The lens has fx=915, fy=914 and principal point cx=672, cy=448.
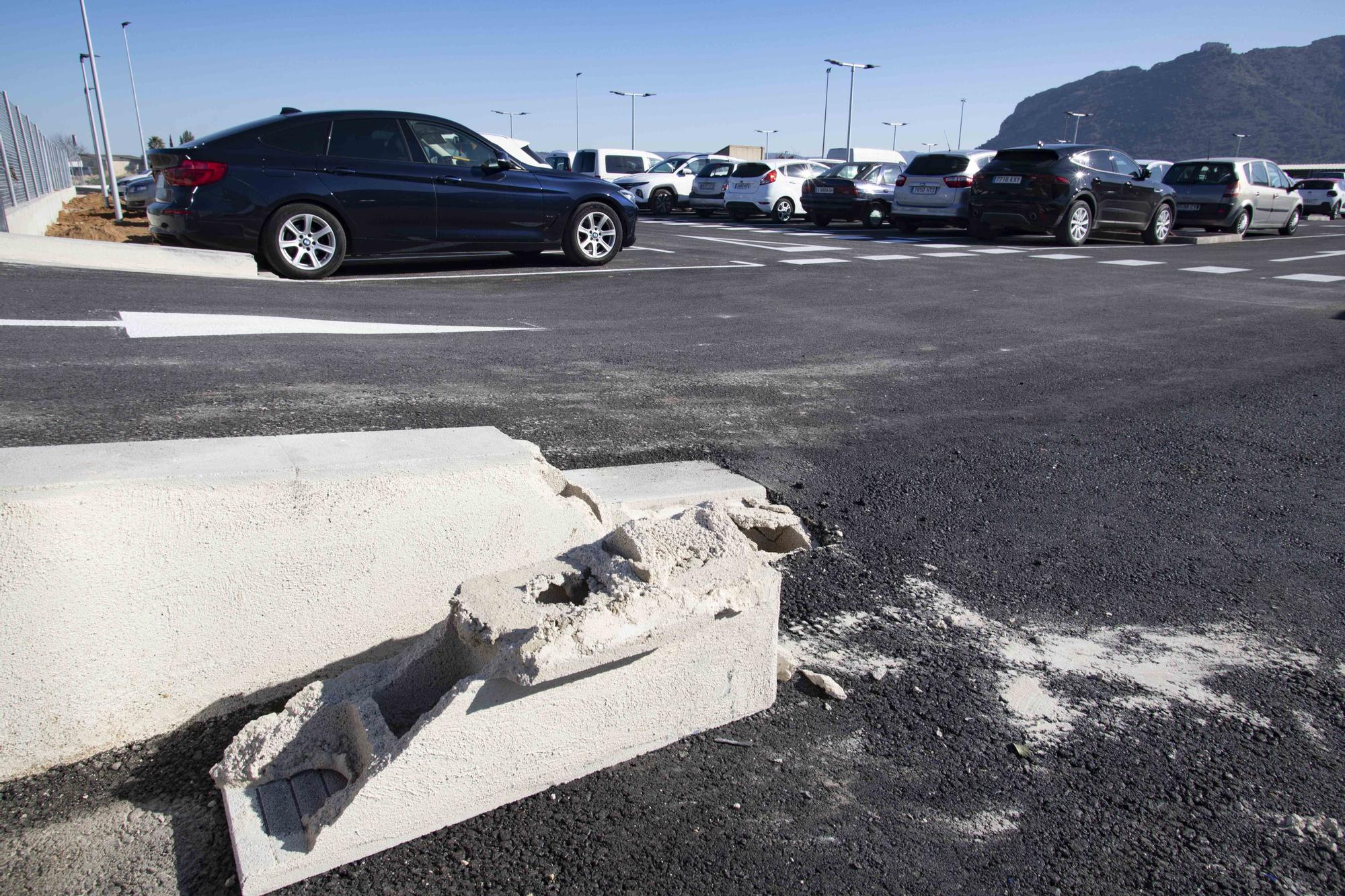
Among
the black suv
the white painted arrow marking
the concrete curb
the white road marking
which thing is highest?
the black suv

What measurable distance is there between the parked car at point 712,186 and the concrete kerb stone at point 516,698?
22.2m

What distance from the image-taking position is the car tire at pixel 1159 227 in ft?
57.0

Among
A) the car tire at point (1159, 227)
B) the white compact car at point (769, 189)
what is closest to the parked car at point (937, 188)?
the car tire at point (1159, 227)

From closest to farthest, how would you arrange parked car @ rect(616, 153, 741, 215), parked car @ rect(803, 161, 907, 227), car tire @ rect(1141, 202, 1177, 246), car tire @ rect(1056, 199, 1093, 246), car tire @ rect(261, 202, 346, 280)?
car tire @ rect(261, 202, 346, 280) → car tire @ rect(1056, 199, 1093, 246) → car tire @ rect(1141, 202, 1177, 246) → parked car @ rect(803, 161, 907, 227) → parked car @ rect(616, 153, 741, 215)

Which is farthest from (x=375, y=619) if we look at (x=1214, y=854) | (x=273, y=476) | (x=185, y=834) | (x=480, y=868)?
(x=1214, y=854)

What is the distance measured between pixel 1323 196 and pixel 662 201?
23746mm

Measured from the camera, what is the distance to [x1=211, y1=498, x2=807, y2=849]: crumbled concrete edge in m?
2.07

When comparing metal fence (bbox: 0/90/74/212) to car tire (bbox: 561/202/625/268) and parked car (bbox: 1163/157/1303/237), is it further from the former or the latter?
parked car (bbox: 1163/157/1303/237)

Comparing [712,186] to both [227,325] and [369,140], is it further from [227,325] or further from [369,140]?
[227,325]

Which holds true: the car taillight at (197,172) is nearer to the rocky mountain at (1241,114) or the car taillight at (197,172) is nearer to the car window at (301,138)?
the car window at (301,138)

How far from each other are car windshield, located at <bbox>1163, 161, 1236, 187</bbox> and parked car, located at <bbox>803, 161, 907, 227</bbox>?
5.99 metres

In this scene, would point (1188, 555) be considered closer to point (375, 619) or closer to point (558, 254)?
point (375, 619)

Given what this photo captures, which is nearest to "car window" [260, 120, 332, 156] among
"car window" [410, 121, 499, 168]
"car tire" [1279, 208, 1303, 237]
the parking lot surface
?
"car window" [410, 121, 499, 168]

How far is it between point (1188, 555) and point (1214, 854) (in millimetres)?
1747
